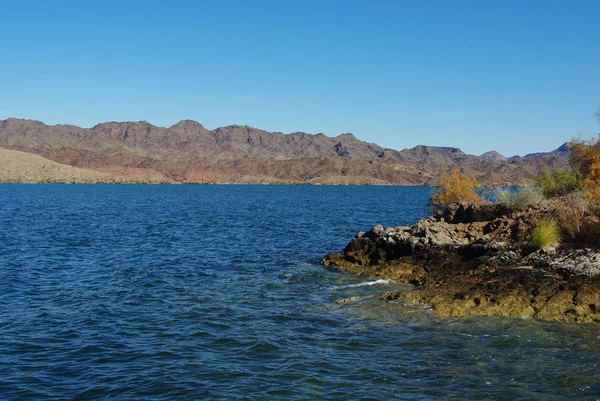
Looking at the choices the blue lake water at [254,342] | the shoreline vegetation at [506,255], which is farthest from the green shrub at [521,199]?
the blue lake water at [254,342]

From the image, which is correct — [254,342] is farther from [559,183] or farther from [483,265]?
[559,183]

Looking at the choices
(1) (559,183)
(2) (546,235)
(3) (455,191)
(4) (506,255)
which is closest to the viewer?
(2) (546,235)

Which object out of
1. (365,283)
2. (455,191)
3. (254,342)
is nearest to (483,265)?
(365,283)

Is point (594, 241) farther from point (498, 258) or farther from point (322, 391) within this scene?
point (322, 391)

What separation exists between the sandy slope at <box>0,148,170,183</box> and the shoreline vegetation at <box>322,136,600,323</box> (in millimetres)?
176089

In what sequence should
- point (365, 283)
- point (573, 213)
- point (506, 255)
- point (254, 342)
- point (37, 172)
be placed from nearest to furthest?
point (254, 342) < point (506, 255) < point (365, 283) < point (573, 213) < point (37, 172)

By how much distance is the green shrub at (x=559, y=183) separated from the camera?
26578 mm

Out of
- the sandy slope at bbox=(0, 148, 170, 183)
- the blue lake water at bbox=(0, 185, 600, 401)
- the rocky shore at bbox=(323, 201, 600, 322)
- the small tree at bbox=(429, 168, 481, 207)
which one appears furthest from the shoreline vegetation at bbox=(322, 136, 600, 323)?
the sandy slope at bbox=(0, 148, 170, 183)

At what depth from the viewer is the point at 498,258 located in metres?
18.4

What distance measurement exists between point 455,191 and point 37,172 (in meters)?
182

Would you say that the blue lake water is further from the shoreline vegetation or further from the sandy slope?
the sandy slope

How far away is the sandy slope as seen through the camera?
17338cm

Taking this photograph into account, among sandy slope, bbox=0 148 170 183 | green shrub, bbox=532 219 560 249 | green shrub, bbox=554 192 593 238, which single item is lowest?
green shrub, bbox=532 219 560 249

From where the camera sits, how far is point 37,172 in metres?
180
